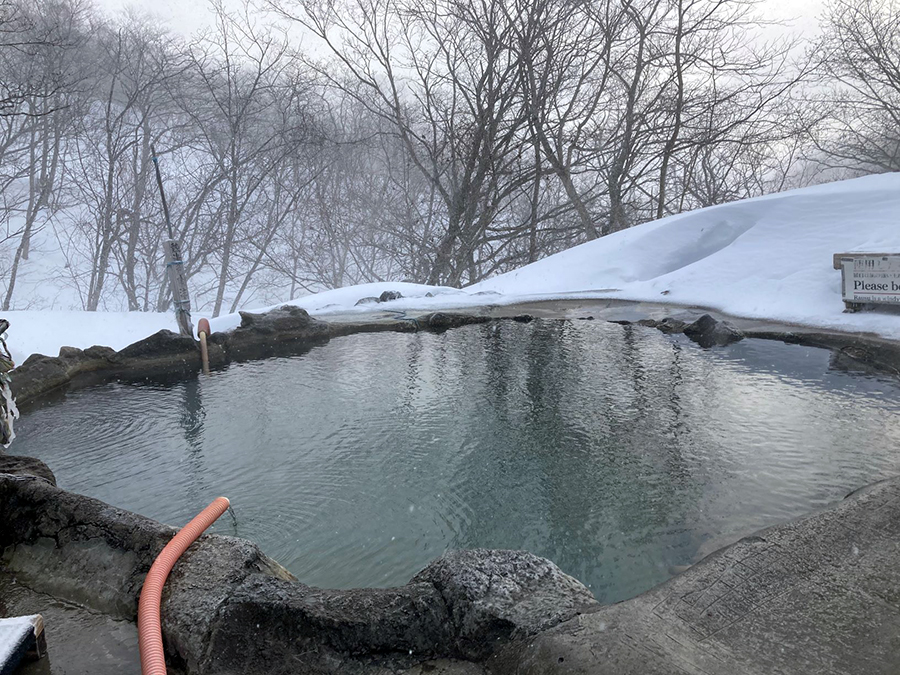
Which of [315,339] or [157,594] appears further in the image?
[315,339]

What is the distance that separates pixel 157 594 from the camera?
1.85 m

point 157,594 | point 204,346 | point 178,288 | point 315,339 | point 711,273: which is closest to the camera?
point 157,594

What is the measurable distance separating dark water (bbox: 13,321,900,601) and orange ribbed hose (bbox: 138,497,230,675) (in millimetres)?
596

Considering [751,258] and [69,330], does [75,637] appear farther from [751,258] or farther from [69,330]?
[751,258]

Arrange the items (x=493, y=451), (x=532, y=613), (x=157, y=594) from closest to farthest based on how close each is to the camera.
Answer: (x=532, y=613) < (x=157, y=594) < (x=493, y=451)

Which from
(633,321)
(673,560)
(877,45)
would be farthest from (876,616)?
(877,45)

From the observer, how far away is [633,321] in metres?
7.23

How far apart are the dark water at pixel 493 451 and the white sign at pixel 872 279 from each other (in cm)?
139

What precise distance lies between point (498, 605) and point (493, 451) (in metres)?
2.04

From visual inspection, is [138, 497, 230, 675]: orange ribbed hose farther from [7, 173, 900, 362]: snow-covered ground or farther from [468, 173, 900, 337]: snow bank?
[468, 173, 900, 337]: snow bank

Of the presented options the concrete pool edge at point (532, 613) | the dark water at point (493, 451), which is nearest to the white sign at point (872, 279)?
the dark water at point (493, 451)

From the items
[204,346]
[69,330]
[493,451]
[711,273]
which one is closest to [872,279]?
[711,273]

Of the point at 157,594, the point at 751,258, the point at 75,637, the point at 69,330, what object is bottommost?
the point at 75,637

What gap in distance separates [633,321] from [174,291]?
17.6 ft
